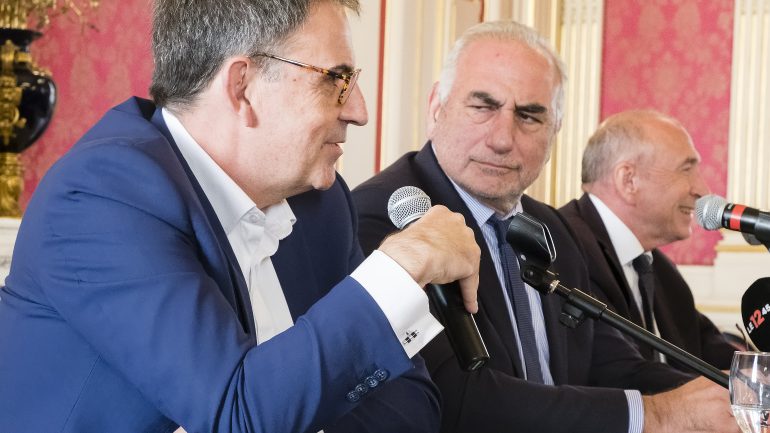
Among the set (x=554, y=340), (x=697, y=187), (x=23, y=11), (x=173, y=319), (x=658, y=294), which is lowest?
(x=658, y=294)

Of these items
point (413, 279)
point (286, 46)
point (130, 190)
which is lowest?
point (413, 279)

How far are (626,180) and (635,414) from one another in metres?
1.80

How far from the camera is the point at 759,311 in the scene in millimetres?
2051

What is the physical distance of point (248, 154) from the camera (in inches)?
70.2

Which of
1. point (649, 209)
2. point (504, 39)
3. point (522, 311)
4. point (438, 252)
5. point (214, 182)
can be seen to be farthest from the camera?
point (649, 209)

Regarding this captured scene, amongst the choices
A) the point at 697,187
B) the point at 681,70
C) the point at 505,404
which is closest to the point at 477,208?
the point at 505,404

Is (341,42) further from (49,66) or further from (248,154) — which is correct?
(49,66)

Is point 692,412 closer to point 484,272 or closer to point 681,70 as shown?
point 484,272

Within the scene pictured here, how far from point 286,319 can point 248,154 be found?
1.03 feet

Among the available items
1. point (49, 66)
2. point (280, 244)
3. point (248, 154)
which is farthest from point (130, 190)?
point (49, 66)

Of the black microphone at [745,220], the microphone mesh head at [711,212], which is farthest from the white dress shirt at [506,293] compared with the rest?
the black microphone at [745,220]

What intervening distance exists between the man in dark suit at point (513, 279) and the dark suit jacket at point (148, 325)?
33.0 inches

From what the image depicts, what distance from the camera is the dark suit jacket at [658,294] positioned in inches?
134

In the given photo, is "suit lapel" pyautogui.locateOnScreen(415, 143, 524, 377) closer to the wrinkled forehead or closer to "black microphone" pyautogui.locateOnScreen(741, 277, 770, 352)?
the wrinkled forehead
